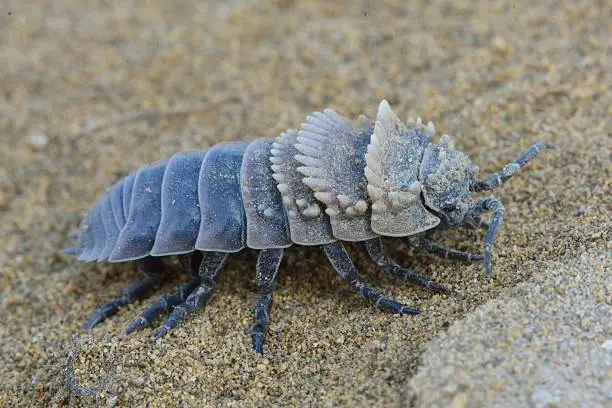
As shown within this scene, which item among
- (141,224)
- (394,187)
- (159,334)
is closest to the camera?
(394,187)

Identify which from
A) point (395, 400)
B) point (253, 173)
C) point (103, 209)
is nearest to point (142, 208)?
point (103, 209)

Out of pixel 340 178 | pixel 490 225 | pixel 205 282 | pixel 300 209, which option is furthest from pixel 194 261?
pixel 490 225

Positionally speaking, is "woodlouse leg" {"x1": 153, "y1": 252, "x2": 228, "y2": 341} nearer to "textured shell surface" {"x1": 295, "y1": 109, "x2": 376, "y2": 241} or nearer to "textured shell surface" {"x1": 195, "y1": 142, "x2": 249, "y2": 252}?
"textured shell surface" {"x1": 195, "y1": 142, "x2": 249, "y2": 252}

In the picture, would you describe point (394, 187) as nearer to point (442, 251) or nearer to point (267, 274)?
point (442, 251)

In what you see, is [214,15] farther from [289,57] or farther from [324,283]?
[324,283]

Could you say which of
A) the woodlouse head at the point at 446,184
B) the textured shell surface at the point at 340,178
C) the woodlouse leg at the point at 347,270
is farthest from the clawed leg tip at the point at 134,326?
the woodlouse head at the point at 446,184

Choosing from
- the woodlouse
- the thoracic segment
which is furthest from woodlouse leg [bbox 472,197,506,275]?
the thoracic segment
